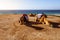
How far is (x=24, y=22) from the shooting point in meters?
18.0

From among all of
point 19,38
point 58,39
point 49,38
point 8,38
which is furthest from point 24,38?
point 58,39

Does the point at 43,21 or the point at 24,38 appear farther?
the point at 43,21

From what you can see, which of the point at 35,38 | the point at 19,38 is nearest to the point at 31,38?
the point at 35,38

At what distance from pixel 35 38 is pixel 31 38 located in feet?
1.13

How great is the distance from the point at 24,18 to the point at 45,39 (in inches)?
322

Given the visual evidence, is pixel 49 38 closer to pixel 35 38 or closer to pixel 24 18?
pixel 35 38

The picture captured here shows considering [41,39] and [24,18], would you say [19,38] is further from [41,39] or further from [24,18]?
[24,18]

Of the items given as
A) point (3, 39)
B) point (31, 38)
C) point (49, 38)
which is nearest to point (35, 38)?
point (31, 38)

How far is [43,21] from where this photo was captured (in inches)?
734

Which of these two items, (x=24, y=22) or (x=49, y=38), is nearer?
(x=49, y=38)

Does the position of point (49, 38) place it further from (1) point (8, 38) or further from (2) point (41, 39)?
(1) point (8, 38)

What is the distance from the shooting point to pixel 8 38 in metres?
10.6

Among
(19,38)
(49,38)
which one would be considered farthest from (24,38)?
(49,38)

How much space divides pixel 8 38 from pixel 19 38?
0.94m
